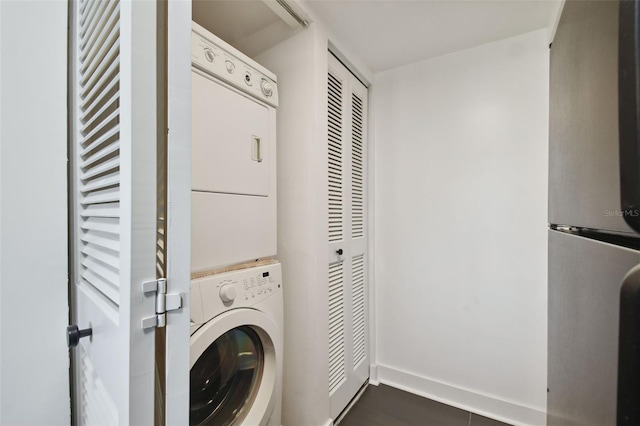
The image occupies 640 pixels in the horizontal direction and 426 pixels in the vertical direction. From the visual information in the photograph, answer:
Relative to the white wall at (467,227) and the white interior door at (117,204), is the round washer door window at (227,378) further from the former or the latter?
the white wall at (467,227)

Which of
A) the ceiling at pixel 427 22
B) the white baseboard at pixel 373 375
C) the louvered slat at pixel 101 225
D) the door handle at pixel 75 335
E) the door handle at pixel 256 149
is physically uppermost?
the ceiling at pixel 427 22

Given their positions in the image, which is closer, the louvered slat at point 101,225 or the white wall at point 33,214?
the louvered slat at point 101,225

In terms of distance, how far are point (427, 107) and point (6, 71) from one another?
2015 millimetres

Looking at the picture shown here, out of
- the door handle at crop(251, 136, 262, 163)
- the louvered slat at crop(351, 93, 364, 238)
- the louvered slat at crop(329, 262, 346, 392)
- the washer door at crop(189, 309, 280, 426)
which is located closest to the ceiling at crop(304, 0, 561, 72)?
the louvered slat at crop(351, 93, 364, 238)

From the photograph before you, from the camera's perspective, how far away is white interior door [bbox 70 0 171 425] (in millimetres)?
471

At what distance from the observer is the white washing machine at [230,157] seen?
3.27ft

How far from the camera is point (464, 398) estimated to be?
68.6 inches

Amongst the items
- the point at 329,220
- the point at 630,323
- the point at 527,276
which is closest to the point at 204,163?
the point at 329,220

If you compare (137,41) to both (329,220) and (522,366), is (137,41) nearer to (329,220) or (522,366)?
(329,220)

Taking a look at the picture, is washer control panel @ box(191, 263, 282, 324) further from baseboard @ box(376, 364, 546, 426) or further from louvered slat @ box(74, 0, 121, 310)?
baseboard @ box(376, 364, 546, 426)

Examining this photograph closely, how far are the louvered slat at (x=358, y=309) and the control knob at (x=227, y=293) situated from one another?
1.02m

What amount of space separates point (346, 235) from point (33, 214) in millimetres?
1400

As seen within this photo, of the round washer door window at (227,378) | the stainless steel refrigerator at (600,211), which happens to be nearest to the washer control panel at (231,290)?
the round washer door window at (227,378)

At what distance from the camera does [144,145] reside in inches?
18.8
